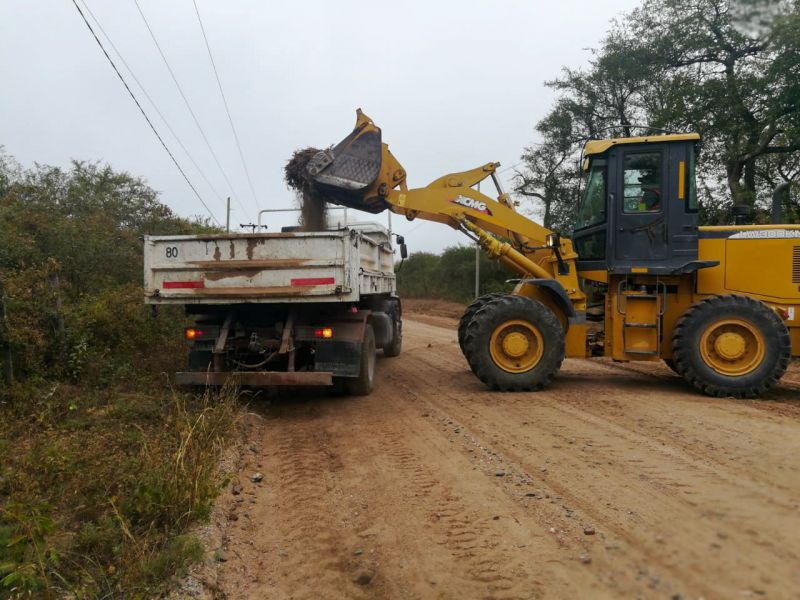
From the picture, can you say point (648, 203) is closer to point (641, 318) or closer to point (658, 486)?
point (641, 318)

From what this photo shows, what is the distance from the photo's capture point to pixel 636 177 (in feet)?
25.3

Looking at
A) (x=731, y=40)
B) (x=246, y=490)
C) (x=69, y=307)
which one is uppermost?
(x=731, y=40)

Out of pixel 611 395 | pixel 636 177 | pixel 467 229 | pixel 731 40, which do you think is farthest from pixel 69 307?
pixel 731 40

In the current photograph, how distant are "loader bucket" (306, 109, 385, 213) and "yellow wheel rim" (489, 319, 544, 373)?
8.83 feet

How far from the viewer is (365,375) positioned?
7.45 m

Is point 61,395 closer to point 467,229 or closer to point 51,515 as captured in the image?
point 51,515

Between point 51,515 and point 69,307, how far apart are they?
5.00 m

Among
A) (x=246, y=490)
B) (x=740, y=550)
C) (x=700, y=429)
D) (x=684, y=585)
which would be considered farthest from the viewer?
(x=700, y=429)

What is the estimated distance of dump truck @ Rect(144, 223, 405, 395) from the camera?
6.60m

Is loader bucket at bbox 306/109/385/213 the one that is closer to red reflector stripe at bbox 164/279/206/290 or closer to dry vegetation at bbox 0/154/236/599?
red reflector stripe at bbox 164/279/206/290

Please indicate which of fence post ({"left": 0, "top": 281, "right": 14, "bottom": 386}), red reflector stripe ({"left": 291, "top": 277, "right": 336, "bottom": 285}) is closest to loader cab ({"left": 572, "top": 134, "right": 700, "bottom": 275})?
red reflector stripe ({"left": 291, "top": 277, "right": 336, "bottom": 285})

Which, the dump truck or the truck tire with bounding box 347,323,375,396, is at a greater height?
the dump truck

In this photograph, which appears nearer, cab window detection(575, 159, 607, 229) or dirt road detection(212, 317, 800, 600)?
dirt road detection(212, 317, 800, 600)

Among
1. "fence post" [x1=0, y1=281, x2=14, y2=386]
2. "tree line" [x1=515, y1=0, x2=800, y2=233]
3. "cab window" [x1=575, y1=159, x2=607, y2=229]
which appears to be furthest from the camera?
"tree line" [x1=515, y1=0, x2=800, y2=233]
